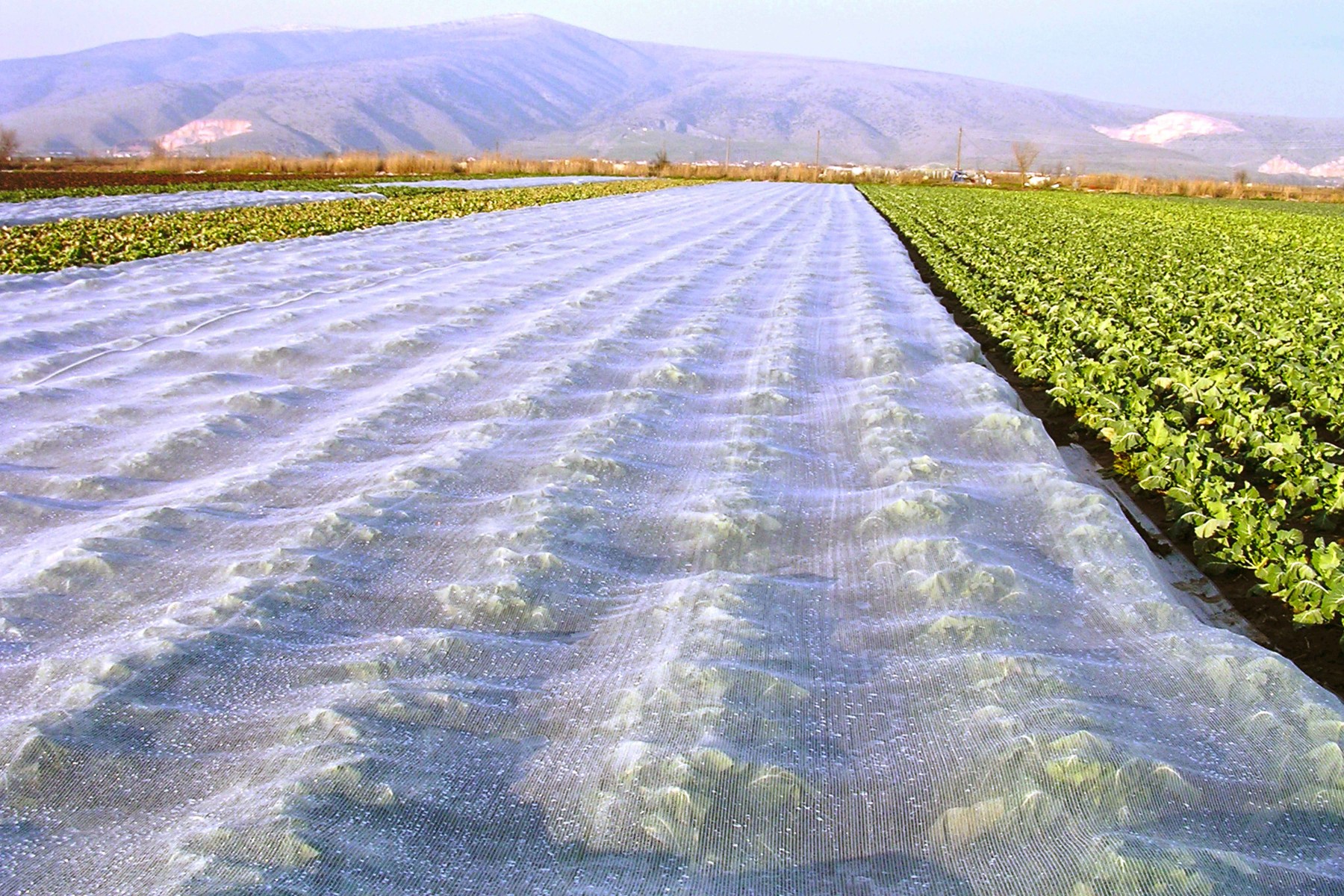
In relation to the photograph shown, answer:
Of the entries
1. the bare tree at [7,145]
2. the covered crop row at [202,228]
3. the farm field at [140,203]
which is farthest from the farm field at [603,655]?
the bare tree at [7,145]

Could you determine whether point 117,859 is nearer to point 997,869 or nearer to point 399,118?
point 997,869

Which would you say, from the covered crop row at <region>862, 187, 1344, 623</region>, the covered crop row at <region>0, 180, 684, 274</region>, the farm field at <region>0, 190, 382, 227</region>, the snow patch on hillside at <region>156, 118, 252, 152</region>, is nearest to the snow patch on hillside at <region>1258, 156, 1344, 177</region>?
the snow patch on hillside at <region>156, 118, 252, 152</region>

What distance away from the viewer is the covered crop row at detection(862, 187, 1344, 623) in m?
4.41

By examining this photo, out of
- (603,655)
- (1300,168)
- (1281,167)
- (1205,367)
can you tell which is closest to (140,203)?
(1205,367)

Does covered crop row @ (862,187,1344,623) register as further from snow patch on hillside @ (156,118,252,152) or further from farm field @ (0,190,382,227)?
snow patch on hillside @ (156,118,252,152)

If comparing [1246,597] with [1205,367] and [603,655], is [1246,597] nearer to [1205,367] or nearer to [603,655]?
[603,655]

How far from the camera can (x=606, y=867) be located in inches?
84.4

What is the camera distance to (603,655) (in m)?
3.10

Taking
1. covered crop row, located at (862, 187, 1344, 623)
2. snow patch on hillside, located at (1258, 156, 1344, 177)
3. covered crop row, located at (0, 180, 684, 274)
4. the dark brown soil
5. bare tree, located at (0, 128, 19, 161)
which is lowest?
the dark brown soil

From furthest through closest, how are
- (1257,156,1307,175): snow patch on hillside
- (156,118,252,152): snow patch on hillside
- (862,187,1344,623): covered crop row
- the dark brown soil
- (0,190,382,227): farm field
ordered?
(1257,156,1307,175): snow patch on hillside
(156,118,252,152): snow patch on hillside
(0,190,382,227): farm field
(862,187,1344,623): covered crop row
the dark brown soil

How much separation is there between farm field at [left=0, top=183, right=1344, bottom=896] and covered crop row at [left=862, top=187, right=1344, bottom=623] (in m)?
0.65

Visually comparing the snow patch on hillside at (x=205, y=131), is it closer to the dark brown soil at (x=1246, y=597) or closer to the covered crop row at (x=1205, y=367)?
the covered crop row at (x=1205, y=367)

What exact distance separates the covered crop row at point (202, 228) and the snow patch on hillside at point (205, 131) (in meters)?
134

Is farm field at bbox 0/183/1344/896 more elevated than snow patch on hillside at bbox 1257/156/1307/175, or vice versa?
snow patch on hillside at bbox 1257/156/1307/175
